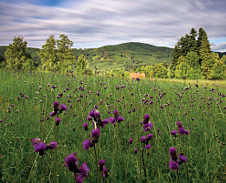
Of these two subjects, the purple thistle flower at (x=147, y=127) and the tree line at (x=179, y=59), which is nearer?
the purple thistle flower at (x=147, y=127)

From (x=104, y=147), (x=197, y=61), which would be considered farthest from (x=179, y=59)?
(x=104, y=147)

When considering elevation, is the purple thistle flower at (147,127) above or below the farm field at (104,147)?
above

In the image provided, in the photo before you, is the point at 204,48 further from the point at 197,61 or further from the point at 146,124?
the point at 146,124

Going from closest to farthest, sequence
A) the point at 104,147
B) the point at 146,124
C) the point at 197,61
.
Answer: the point at 146,124 → the point at 104,147 → the point at 197,61

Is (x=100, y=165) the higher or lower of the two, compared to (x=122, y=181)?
higher

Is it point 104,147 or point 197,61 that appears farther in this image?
point 197,61

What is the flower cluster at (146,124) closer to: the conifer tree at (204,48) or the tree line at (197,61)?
the tree line at (197,61)

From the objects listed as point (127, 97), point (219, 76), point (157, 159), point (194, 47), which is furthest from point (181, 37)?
point (157, 159)

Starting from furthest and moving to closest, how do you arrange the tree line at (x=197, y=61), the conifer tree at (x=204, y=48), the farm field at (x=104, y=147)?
the conifer tree at (x=204, y=48)
the tree line at (x=197, y=61)
the farm field at (x=104, y=147)

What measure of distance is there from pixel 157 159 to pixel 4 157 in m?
2.11

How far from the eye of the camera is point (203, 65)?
38438 mm

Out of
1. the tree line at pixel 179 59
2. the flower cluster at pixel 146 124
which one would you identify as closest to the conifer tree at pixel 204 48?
the tree line at pixel 179 59

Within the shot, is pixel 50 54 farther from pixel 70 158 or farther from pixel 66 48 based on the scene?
pixel 70 158

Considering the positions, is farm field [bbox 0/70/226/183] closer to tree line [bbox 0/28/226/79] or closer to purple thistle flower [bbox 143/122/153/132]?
purple thistle flower [bbox 143/122/153/132]
